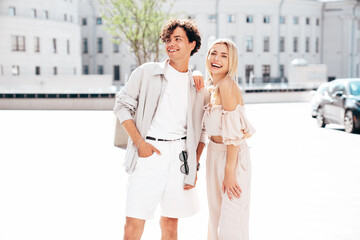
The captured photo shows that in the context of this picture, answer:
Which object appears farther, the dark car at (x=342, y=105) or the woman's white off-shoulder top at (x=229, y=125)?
the dark car at (x=342, y=105)

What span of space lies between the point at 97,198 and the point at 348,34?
59.0 meters

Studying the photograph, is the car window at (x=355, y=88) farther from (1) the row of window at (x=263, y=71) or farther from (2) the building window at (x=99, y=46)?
(2) the building window at (x=99, y=46)

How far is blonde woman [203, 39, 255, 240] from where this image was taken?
3.24 m

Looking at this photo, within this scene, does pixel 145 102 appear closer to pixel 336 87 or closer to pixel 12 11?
pixel 336 87

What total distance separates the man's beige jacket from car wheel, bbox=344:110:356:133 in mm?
11499

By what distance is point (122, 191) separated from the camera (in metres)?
6.50

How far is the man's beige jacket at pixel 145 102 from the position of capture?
11.0 feet

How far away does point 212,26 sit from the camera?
53125 mm

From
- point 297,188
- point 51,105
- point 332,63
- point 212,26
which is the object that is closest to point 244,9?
point 212,26

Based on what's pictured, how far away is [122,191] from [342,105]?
990 cm

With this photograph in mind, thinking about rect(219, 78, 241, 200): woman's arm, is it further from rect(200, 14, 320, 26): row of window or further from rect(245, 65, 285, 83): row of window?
rect(245, 65, 285, 83): row of window

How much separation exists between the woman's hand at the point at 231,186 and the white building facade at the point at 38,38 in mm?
42360

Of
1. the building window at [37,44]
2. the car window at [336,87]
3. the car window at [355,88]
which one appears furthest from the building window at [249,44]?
the car window at [355,88]

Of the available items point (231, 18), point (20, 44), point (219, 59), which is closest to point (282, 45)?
point (231, 18)
